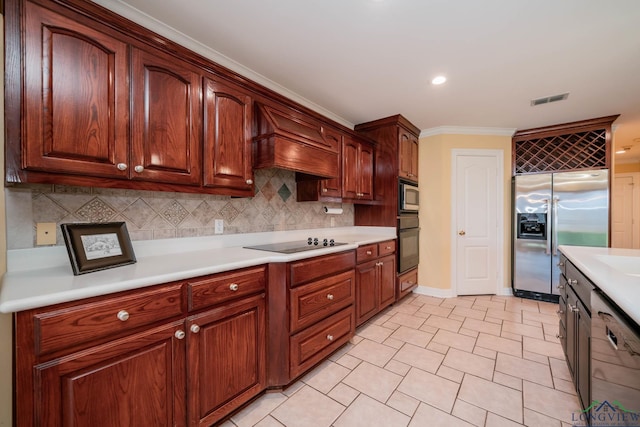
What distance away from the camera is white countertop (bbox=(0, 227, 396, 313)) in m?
0.93

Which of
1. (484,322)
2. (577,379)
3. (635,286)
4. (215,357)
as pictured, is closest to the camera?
(635,286)

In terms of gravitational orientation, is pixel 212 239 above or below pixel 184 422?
above

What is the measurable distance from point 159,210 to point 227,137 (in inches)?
27.0

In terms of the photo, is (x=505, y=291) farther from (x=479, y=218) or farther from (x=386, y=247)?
(x=386, y=247)

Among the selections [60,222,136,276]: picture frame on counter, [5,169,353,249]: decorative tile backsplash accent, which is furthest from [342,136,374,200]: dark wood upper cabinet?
[60,222,136,276]: picture frame on counter

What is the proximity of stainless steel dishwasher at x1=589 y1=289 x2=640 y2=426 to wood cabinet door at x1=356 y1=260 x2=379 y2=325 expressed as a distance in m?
1.59

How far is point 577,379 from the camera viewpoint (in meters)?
1.53

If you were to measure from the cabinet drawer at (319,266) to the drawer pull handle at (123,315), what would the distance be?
896 millimetres

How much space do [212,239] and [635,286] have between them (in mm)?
2360

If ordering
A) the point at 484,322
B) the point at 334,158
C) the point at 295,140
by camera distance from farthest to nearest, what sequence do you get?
the point at 484,322
the point at 334,158
the point at 295,140

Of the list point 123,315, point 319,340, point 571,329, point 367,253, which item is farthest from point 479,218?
point 123,315

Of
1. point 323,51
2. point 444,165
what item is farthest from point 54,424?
point 444,165

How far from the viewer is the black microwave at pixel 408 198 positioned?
326 centimetres

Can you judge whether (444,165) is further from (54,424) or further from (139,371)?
(54,424)
